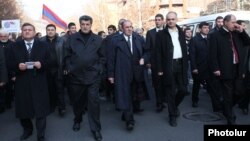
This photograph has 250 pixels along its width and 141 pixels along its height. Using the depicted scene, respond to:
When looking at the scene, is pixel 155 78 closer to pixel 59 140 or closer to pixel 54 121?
pixel 54 121

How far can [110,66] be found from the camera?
729cm

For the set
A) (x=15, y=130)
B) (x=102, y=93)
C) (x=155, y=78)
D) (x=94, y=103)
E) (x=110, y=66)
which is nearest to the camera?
(x=94, y=103)

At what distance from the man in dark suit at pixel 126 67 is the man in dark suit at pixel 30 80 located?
1256mm

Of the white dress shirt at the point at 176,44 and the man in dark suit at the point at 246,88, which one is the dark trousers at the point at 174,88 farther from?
the man in dark suit at the point at 246,88

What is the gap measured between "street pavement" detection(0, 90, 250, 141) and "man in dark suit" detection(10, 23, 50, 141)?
23.9 inches

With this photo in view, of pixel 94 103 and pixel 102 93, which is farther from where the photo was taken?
pixel 102 93

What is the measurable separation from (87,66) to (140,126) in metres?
1.65

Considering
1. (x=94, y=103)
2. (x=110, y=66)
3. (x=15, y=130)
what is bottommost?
(x=15, y=130)

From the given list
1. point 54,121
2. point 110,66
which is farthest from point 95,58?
point 54,121

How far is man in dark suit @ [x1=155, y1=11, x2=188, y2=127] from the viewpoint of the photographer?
7.35 meters

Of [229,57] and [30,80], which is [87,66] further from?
[229,57]

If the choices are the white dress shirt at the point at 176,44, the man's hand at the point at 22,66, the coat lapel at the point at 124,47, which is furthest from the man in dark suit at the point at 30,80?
the white dress shirt at the point at 176,44

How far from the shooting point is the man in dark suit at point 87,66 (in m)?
6.78

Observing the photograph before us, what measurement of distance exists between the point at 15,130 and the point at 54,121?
0.87 metres
